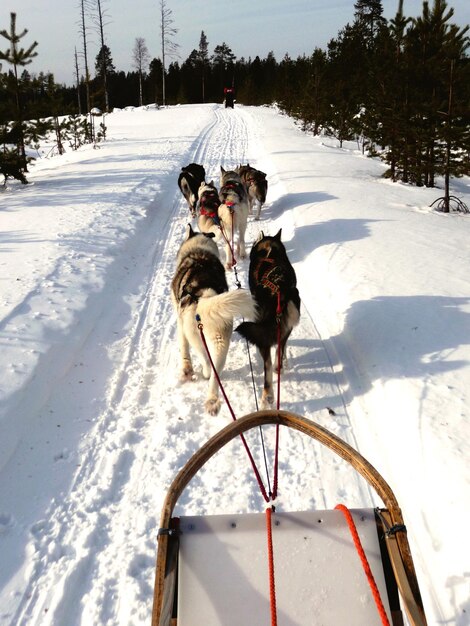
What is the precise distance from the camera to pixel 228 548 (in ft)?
5.16

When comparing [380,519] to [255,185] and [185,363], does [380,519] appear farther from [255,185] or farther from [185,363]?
[255,185]

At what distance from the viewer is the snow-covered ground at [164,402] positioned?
2.26 m

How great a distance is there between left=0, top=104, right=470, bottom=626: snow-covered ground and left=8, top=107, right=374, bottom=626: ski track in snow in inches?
0.4

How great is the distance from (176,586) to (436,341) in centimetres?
331

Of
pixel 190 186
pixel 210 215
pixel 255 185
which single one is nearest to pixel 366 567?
pixel 210 215

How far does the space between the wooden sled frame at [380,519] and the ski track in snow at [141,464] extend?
864 mm


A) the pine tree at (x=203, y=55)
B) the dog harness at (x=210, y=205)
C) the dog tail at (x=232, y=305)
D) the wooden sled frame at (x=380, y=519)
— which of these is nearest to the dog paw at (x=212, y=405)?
the dog tail at (x=232, y=305)

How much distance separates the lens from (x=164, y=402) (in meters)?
3.49

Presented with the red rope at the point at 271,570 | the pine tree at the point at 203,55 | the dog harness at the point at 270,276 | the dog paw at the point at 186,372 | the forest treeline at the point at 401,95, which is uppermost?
the pine tree at the point at 203,55

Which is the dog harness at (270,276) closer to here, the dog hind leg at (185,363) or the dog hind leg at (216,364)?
the dog hind leg at (216,364)

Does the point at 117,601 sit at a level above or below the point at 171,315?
below

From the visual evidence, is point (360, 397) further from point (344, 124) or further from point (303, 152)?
point (344, 124)

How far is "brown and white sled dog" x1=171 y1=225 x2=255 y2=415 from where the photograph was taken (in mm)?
2768

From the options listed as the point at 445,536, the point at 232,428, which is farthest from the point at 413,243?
the point at 232,428
